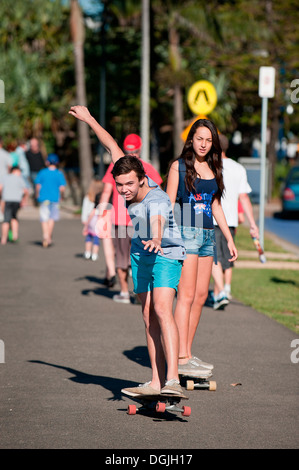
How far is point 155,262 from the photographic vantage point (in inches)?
234

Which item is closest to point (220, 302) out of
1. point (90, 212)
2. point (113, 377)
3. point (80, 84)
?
point (113, 377)

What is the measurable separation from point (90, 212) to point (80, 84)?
47.1ft

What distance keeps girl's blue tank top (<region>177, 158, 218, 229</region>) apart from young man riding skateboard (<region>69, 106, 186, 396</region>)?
748 mm

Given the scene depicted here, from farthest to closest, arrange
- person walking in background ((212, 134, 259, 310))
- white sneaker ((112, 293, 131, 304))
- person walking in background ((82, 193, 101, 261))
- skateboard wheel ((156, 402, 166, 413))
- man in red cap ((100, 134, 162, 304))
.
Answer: person walking in background ((82, 193, 101, 261)) < white sneaker ((112, 293, 131, 304)) < man in red cap ((100, 134, 162, 304)) < person walking in background ((212, 134, 259, 310)) < skateboard wheel ((156, 402, 166, 413))

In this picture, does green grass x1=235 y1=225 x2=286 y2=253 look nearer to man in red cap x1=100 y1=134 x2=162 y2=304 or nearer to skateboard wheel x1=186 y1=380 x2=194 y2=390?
man in red cap x1=100 y1=134 x2=162 y2=304

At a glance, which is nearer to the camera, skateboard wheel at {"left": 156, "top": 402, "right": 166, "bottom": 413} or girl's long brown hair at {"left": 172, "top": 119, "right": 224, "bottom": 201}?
skateboard wheel at {"left": 156, "top": 402, "right": 166, "bottom": 413}

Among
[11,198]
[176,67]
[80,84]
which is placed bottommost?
[11,198]

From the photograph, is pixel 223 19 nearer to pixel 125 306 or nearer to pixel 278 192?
pixel 278 192

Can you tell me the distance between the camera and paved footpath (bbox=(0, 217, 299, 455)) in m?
5.36

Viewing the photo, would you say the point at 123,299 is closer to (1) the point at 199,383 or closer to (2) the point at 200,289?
(2) the point at 200,289

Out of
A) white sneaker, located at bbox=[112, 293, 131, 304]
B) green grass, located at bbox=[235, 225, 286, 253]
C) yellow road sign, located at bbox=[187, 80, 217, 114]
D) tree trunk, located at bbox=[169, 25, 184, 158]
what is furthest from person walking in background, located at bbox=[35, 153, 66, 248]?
tree trunk, located at bbox=[169, 25, 184, 158]

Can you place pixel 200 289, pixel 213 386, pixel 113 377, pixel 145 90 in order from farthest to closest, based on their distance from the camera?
pixel 145 90 → pixel 200 289 → pixel 113 377 → pixel 213 386

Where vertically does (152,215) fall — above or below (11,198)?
above
